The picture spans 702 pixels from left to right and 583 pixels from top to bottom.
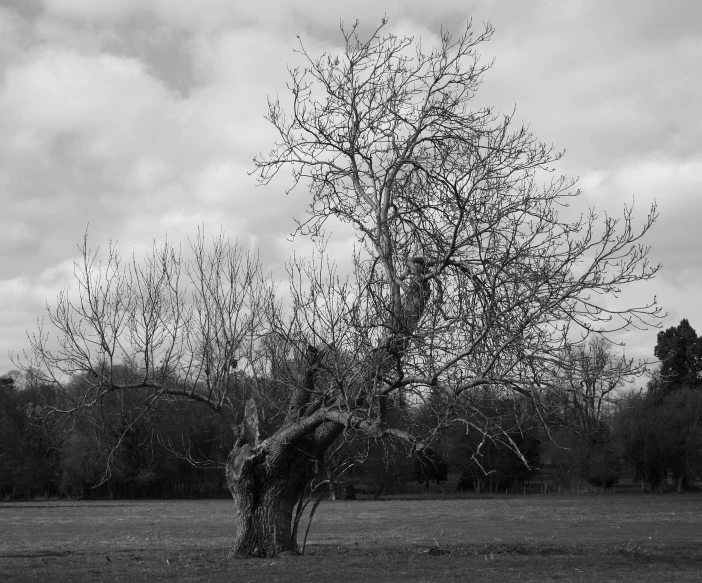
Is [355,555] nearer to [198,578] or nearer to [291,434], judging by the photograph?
[291,434]

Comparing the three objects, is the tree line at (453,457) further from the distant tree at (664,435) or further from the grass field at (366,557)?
the grass field at (366,557)

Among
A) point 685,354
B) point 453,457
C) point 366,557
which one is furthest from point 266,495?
point 685,354

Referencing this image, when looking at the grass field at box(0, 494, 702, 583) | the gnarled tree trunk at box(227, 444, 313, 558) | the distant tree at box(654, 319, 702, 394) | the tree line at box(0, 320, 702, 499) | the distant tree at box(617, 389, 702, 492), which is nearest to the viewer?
the grass field at box(0, 494, 702, 583)

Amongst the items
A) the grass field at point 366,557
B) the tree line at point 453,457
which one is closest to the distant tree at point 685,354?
the tree line at point 453,457

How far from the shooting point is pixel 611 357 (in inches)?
407

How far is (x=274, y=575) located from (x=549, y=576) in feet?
15.0

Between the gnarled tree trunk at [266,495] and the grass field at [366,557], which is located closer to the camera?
the grass field at [366,557]

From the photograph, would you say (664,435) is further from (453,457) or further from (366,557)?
(366,557)

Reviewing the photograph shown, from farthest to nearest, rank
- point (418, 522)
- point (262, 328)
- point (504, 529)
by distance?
point (418, 522) < point (504, 529) < point (262, 328)

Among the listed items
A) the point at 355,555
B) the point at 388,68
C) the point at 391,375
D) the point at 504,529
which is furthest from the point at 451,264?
the point at 504,529

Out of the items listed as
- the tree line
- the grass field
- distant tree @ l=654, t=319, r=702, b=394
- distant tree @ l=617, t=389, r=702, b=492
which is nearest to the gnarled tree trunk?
the grass field

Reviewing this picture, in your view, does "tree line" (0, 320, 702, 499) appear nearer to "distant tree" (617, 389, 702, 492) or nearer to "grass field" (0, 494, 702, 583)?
"distant tree" (617, 389, 702, 492)

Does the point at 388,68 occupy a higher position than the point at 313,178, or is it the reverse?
the point at 388,68

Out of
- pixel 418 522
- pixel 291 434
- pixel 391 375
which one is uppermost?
pixel 391 375
